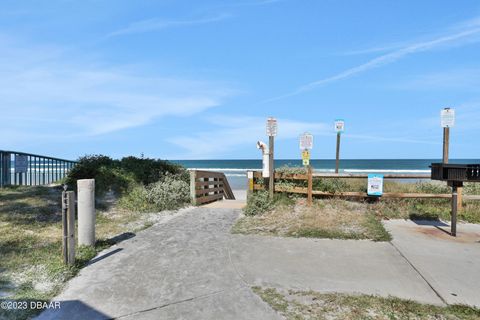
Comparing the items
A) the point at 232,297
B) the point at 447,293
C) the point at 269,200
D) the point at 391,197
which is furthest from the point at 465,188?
the point at 232,297

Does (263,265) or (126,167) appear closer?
(263,265)

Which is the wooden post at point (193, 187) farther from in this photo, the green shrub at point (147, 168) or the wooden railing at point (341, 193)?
the wooden railing at point (341, 193)

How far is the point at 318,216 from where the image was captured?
772cm

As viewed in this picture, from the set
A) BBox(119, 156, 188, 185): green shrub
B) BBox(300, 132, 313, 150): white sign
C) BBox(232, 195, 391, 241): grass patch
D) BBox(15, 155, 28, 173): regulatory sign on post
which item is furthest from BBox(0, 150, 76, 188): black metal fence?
BBox(300, 132, 313, 150): white sign

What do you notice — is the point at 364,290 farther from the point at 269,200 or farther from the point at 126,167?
the point at 126,167

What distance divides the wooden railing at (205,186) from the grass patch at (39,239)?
1.97 metres

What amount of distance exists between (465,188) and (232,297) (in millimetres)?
9390

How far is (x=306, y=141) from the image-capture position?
9.62 metres

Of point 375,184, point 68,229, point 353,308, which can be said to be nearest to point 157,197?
point 68,229

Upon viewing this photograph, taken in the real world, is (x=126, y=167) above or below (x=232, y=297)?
above

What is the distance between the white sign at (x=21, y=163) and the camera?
39.4ft

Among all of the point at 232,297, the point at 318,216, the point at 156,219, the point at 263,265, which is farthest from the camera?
the point at 156,219

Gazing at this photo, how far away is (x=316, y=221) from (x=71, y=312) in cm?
493

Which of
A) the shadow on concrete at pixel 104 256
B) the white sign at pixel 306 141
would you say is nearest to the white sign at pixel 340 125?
the white sign at pixel 306 141
